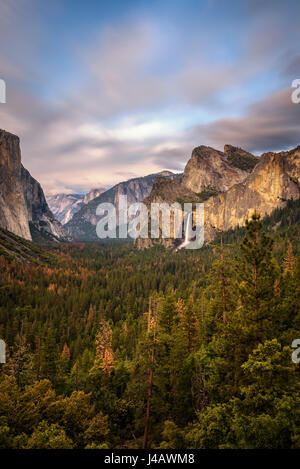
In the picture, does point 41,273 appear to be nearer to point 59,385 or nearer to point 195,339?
point 59,385

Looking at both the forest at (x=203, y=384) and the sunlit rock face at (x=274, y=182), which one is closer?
the forest at (x=203, y=384)

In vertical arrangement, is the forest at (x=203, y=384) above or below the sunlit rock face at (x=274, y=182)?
below

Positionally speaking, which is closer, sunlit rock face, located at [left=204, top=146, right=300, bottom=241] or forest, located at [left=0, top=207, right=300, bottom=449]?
forest, located at [left=0, top=207, right=300, bottom=449]

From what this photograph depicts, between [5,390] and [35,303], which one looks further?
[35,303]

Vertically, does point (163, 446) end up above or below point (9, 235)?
below

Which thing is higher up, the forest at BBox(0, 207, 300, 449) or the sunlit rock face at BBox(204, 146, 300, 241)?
the sunlit rock face at BBox(204, 146, 300, 241)

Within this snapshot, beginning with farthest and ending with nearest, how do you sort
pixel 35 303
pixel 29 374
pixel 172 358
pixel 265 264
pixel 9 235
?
1. pixel 9 235
2. pixel 35 303
3. pixel 29 374
4. pixel 172 358
5. pixel 265 264

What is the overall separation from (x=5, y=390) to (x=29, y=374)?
12.4 metres

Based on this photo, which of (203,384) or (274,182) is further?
(274,182)

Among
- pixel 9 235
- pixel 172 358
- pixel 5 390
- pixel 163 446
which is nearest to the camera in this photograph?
pixel 163 446

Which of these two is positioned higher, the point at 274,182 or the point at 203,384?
the point at 274,182

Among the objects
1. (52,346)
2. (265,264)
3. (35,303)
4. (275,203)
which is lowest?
(35,303)
